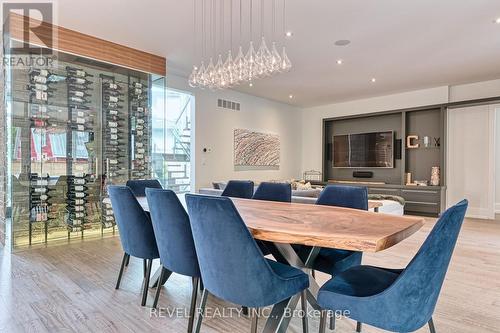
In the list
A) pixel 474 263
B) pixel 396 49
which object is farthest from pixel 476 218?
pixel 396 49

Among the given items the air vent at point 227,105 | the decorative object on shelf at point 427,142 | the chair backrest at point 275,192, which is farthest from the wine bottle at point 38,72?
the decorative object on shelf at point 427,142

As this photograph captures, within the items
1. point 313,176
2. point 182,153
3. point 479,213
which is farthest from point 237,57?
point 479,213

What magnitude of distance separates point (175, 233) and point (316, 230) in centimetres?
90

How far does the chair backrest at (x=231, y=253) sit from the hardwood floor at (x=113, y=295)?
713 millimetres

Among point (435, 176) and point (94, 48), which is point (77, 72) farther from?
point (435, 176)

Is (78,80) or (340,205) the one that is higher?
(78,80)

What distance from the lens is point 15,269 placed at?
311cm

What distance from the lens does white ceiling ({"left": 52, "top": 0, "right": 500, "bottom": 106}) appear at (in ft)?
11.5

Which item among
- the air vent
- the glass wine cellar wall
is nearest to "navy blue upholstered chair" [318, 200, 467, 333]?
the glass wine cellar wall

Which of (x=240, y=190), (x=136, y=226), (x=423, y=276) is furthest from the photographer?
(x=240, y=190)

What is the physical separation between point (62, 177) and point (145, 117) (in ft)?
4.98

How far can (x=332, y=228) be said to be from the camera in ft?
5.01

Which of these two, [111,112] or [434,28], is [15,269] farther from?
[434,28]

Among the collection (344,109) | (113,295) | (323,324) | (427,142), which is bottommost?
(113,295)
